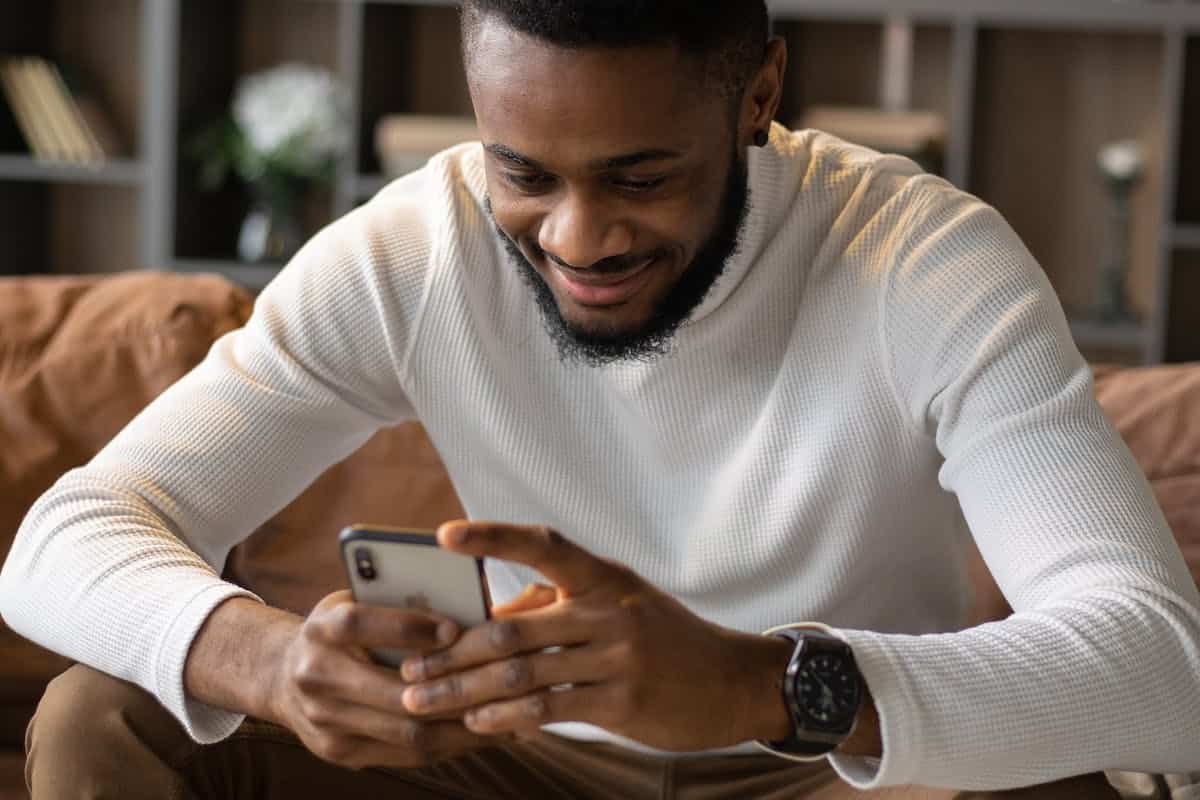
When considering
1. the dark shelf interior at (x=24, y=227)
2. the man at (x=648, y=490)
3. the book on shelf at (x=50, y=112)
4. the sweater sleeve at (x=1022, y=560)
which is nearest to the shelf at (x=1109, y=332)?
the man at (x=648, y=490)

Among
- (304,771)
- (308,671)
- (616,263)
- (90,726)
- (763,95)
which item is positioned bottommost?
(304,771)

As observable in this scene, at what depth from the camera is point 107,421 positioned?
1970 millimetres

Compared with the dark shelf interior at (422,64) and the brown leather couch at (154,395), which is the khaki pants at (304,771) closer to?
the brown leather couch at (154,395)

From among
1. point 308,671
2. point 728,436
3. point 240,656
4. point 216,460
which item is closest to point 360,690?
point 308,671

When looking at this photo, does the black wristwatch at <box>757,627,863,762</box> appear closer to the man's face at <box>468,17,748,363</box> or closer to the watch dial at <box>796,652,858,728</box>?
the watch dial at <box>796,652,858,728</box>

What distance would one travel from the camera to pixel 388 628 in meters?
1.13

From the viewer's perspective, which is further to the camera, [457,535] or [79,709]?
[79,709]

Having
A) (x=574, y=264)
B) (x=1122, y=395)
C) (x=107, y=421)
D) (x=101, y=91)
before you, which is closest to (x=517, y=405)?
(x=574, y=264)

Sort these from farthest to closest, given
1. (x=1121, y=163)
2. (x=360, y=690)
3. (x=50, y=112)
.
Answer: (x=50, y=112), (x=1121, y=163), (x=360, y=690)

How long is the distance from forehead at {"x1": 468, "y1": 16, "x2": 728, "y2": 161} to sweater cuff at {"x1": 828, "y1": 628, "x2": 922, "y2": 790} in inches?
17.2

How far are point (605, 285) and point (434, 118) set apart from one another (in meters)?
2.36

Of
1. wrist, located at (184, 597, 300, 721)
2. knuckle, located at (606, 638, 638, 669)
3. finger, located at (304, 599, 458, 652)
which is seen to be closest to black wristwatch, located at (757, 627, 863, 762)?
knuckle, located at (606, 638, 638, 669)

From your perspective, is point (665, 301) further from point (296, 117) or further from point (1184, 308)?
point (1184, 308)

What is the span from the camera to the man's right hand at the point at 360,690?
44.6 inches
